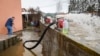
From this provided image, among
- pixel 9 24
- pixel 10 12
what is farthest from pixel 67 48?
pixel 10 12

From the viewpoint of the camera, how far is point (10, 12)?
5.95 metres

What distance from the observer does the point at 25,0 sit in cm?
706

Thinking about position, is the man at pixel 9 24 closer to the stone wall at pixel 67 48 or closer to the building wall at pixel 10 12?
the building wall at pixel 10 12

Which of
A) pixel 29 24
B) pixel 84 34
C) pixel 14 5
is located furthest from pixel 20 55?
pixel 29 24

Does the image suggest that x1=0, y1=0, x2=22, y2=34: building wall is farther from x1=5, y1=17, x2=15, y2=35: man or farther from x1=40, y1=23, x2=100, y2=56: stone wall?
x1=40, y1=23, x2=100, y2=56: stone wall

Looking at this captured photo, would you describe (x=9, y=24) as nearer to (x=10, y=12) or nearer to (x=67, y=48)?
(x=10, y=12)

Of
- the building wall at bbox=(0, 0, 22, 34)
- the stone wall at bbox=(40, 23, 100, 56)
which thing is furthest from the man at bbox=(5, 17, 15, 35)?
the stone wall at bbox=(40, 23, 100, 56)

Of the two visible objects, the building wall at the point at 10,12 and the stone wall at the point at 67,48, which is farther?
the building wall at the point at 10,12

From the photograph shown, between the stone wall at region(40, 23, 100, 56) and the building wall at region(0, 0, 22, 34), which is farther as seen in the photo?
the building wall at region(0, 0, 22, 34)

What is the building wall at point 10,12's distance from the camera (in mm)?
5556

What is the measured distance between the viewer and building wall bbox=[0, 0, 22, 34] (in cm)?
556

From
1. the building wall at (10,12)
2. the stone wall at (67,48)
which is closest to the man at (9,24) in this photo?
the building wall at (10,12)

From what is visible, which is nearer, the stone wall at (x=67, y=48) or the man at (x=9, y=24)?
the stone wall at (x=67, y=48)

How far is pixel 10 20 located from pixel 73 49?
424 cm
